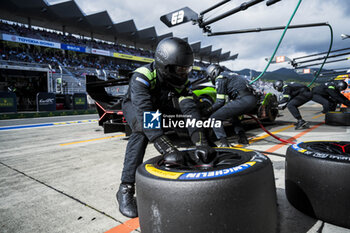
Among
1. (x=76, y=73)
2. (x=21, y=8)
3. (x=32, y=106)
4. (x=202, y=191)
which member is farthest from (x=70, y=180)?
(x=21, y=8)

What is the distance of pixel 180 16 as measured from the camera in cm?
421

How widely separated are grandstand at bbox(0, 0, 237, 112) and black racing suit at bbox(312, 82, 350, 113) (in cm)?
1082

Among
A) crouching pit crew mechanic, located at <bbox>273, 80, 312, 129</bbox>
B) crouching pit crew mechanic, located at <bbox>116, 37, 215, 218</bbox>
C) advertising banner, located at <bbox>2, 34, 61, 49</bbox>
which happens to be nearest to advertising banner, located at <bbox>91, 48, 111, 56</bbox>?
advertising banner, located at <bbox>2, 34, 61, 49</bbox>

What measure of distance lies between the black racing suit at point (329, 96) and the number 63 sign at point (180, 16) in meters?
7.26

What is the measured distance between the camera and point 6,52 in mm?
24562

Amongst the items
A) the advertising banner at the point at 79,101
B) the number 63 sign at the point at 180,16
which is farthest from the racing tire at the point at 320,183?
the advertising banner at the point at 79,101

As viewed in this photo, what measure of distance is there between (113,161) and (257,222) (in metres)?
2.60

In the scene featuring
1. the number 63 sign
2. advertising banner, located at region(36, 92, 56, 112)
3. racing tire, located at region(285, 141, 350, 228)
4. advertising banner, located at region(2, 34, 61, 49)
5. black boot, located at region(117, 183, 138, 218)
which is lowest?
black boot, located at region(117, 183, 138, 218)

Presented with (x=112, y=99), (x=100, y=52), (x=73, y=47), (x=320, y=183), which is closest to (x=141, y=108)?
(x=320, y=183)

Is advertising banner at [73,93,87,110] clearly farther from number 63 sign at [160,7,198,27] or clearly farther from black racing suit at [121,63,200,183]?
black racing suit at [121,63,200,183]

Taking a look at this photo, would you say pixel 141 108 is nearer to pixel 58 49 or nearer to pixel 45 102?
pixel 45 102

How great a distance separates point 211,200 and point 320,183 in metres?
0.92

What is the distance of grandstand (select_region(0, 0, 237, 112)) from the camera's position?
19570mm

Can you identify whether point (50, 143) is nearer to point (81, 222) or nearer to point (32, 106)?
point (81, 222)
